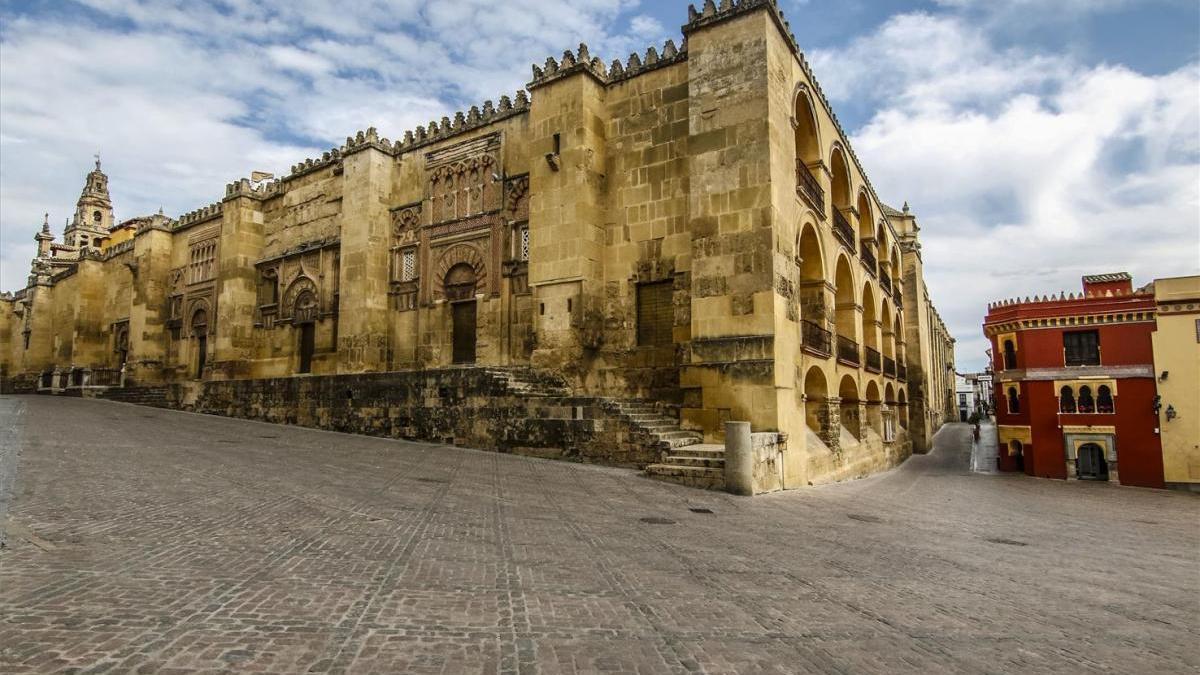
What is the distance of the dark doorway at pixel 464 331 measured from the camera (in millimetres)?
18922

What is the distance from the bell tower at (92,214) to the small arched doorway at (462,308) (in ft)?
168

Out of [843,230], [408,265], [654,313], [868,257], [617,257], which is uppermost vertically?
[868,257]

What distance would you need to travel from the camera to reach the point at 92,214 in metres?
55.9

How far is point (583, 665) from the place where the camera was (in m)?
3.51

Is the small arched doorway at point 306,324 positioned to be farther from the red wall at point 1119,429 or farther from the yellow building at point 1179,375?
the yellow building at point 1179,375

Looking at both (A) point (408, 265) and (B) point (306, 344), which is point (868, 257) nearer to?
(A) point (408, 265)

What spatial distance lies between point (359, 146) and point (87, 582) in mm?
19399

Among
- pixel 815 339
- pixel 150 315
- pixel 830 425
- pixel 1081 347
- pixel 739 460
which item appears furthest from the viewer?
pixel 150 315

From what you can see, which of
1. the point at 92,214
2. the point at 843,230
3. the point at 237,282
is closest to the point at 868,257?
the point at 843,230

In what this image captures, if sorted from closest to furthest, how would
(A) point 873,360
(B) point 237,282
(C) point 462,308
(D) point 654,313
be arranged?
1. (D) point 654,313
2. (C) point 462,308
3. (A) point 873,360
4. (B) point 237,282

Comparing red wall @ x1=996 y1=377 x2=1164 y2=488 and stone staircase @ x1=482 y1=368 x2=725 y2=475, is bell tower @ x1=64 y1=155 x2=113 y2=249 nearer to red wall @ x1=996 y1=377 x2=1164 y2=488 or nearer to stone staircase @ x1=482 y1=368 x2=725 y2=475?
stone staircase @ x1=482 y1=368 x2=725 y2=475

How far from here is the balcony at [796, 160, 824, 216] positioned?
49.5 ft

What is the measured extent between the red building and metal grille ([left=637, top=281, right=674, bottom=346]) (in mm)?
15507

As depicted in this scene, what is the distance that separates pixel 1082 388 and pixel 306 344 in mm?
28079
